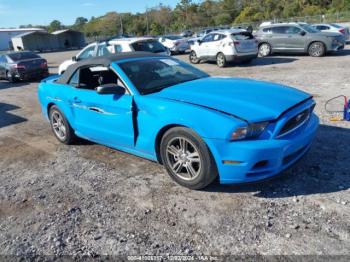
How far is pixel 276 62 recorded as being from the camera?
15.0 metres

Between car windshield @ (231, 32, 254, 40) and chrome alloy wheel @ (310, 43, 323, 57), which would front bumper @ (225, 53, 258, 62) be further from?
chrome alloy wheel @ (310, 43, 323, 57)

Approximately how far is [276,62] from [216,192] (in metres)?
12.6

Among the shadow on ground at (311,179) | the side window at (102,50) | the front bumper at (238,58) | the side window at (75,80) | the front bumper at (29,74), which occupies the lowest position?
the front bumper at (29,74)

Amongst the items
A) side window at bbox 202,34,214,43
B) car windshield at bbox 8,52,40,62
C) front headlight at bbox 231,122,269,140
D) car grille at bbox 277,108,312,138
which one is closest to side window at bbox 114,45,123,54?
side window at bbox 202,34,214,43

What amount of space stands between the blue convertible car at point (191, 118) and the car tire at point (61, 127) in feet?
1.17

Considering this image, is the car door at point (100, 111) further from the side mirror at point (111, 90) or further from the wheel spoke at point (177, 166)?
the wheel spoke at point (177, 166)

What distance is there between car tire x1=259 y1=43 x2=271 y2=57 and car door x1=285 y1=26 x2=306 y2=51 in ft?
3.44

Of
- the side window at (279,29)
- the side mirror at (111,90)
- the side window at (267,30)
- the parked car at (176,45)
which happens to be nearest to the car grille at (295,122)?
the side mirror at (111,90)

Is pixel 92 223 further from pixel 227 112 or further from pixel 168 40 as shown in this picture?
pixel 168 40

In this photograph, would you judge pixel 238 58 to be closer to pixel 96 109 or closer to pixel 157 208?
pixel 96 109

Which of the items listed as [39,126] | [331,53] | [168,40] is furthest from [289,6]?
[39,126]

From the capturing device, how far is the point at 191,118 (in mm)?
3500

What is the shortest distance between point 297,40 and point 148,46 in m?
8.33

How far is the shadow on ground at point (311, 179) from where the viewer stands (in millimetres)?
3641
